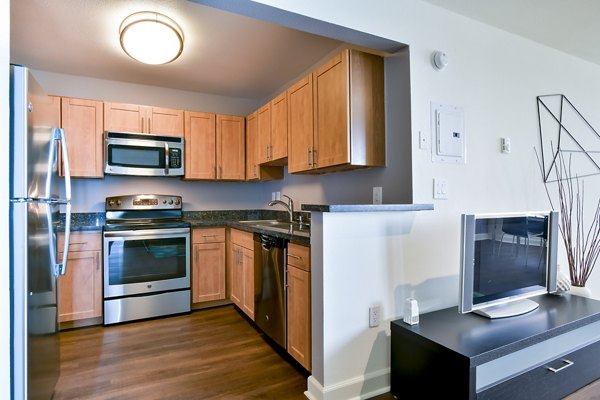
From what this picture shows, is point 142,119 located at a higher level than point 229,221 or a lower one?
higher

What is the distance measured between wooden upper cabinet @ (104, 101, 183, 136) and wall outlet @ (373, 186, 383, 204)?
237 centimetres

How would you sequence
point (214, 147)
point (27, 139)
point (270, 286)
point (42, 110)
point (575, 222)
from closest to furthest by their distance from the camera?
point (27, 139)
point (42, 110)
point (270, 286)
point (575, 222)
point (214, 147)

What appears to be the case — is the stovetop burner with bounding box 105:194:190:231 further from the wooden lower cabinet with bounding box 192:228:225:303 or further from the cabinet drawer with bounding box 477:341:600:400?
the cabinet drawer with bounding box 477:341:600:400

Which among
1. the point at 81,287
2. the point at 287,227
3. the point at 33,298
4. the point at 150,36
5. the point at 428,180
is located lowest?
the point at 81,287

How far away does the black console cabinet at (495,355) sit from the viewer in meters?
1.50

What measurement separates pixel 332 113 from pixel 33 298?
6.54 feet

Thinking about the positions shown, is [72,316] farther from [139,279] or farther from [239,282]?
[239,282]

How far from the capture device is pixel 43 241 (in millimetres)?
1650

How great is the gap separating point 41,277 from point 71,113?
2167 mm

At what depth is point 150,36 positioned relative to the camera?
2.33 m

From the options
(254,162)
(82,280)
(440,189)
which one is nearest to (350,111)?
(440,189)

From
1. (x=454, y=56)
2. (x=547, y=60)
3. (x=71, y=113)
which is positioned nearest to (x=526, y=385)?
(x=454, y=56)

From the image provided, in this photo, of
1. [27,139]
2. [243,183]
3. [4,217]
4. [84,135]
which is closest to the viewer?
[4,217]

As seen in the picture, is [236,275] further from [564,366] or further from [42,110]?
[564,366]
